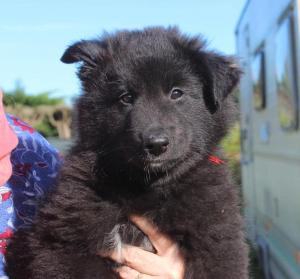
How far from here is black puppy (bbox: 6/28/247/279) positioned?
298cm

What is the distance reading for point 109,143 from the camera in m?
3.25

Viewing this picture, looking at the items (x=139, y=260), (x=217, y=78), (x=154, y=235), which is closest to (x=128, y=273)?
(x=139, y=260)

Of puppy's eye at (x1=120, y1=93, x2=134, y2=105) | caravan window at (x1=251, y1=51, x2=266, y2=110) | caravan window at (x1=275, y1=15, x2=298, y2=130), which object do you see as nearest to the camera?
puppy's eye at (x1=120, y1=93, x2=134, y2=105)

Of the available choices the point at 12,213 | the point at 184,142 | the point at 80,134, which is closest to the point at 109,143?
the point at 80,134

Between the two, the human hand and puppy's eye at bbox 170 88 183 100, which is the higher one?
puppy's eye at bbox 170 88 183 100

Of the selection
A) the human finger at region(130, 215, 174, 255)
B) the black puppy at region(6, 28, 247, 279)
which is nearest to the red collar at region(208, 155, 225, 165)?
the black puppy at region(6, 28, 247, 279)

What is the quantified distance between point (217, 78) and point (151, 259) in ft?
3.39

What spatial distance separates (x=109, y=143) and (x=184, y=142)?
1.36 feet

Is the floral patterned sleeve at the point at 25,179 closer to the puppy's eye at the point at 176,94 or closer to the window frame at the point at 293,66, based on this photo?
the puppy's eye at the point at 176,94

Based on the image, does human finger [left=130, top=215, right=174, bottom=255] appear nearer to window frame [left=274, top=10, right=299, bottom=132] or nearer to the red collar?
the red collar

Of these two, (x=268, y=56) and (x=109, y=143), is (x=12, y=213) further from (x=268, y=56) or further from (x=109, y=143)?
→ (x=268, y=56)

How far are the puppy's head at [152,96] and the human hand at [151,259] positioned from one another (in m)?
0.32

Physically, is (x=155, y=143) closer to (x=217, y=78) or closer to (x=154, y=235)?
(x=154, y=235)

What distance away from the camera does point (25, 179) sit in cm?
345
